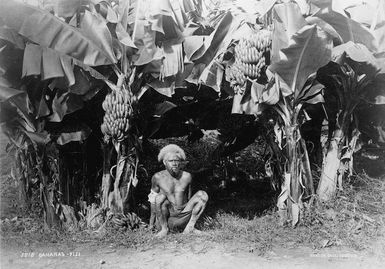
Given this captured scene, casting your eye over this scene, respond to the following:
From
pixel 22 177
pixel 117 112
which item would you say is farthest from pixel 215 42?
pixel 22 177

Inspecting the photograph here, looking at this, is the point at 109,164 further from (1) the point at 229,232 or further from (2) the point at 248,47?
(2) the point at 248,47

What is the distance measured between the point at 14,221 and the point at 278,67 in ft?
13.5

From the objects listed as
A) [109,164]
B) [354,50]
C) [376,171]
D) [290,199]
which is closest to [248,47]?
[354,50]

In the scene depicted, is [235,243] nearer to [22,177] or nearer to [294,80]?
[294,80]

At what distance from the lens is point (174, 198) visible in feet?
18.3

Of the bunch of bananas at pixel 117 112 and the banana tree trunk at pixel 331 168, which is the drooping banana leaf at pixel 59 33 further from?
the banana tree trunk at pixel 331 168

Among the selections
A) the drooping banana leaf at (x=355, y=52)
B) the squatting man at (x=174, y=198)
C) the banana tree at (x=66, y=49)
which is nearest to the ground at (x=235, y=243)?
the squatting man at (x=174, y=198)

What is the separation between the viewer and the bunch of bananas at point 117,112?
17.0ft

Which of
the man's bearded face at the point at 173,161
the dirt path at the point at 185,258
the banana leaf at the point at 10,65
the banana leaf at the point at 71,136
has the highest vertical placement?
the banana leaf at the point at 10,65

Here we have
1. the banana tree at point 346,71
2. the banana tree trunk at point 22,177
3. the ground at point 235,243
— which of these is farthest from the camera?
the banana tree trunk at point 22,177

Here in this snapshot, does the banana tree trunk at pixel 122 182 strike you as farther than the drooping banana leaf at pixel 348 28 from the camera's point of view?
Yes

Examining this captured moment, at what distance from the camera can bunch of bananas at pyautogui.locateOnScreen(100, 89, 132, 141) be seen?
5191 millimetres

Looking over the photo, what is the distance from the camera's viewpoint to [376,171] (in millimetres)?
7070

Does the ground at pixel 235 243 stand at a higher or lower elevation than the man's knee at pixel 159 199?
lower
